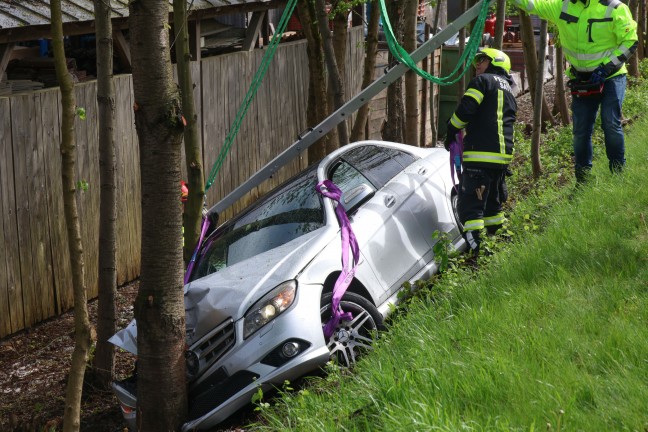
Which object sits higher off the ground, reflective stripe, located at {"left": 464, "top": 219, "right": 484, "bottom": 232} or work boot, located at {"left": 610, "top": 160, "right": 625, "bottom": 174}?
work boot, located at {"left": 610, "top": 160, "right": 625, "bottom": 174}

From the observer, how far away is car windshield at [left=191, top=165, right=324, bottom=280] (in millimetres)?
6954

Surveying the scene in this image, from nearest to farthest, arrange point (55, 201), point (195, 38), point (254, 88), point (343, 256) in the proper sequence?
point (343, 256) → point (254, 88) → point (55, 201) → point (195, 38)

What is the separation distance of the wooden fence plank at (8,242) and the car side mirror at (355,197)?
125 inches

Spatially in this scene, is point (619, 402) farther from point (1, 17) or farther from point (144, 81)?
point (1, 17)

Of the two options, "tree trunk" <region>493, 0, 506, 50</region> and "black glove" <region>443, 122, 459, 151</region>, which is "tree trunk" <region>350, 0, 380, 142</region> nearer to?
"tree trunk" <region>493, 0, 506, 50</region>

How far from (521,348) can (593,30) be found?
434cm

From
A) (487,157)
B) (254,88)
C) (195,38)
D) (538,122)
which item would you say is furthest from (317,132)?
(195,38)

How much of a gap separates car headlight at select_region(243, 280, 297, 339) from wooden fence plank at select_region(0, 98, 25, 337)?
11.7 ft

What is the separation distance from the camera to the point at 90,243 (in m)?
9.59

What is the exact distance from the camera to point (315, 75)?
11.9 m

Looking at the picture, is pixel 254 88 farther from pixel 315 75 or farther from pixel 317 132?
pixel 315 75

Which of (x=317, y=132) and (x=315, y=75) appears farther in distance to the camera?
(x=315, y=75)

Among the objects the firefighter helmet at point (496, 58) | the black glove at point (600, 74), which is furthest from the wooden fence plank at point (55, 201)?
the black glove at point (600, 74)

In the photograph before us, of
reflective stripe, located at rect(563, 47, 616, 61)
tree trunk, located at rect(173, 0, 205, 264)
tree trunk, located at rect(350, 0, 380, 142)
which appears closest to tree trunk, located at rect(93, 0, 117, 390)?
tree trunk, located at rect(173, 0, 205, 264)
